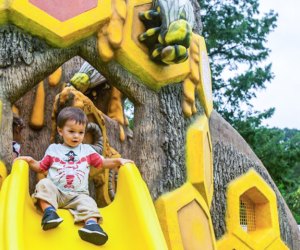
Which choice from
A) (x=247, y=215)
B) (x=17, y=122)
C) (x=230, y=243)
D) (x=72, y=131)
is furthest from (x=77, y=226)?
(x=247, y=215)

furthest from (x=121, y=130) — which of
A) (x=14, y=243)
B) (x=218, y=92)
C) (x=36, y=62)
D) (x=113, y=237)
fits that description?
(x=218, y=92)

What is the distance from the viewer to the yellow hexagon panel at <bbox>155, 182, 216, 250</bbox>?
3713 mm

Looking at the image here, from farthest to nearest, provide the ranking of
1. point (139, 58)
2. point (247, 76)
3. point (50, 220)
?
1. point (247, 76)
2. point (139, 58)
3. point (50, 220)

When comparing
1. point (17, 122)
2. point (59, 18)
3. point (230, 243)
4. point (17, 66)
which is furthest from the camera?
point (230, 243)

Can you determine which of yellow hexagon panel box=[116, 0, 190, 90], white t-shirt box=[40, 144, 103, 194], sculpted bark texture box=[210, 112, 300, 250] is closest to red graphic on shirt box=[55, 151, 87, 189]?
white t-shirt box=[40, 144, 103, 194]

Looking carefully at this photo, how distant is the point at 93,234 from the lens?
2.85m

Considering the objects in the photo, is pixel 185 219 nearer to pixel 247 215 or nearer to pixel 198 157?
pixel 198 157

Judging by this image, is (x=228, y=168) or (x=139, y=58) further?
(x=228, y=168)

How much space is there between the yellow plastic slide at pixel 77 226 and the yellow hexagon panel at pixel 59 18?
0.88 m

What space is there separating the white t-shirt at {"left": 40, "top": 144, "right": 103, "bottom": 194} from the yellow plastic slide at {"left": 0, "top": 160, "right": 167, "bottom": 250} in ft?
0.44

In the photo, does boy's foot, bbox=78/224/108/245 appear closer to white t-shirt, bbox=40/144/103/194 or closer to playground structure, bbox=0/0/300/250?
playground structure, bbox=0/0/300/250

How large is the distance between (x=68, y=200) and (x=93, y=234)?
0.32 m

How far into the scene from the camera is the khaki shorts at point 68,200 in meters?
2.98

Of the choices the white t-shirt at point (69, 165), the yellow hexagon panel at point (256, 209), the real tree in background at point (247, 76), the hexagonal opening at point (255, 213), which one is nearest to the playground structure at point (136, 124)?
the white t-shirt at point (69, 165)
